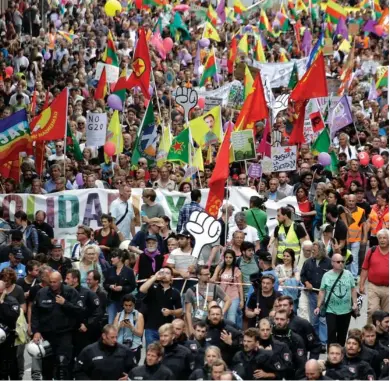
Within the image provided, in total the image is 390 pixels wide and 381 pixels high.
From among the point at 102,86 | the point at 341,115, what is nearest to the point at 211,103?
the point at 341,115

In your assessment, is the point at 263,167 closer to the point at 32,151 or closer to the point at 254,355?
the point at 32,151

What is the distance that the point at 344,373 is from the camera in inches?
654

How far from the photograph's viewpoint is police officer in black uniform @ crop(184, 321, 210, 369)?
17.0 meters

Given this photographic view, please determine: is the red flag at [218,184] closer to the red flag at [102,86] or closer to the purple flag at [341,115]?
the purple flag at [341,115]

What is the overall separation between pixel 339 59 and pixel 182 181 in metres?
19.0

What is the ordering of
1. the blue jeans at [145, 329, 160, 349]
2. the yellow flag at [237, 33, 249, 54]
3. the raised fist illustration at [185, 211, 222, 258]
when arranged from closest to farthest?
the blue jeans at [145, 329, 160, 349] < the raised fist illustration at [185, 211, 222, 258] < the yellow flag at [237, 33, 249, 54]

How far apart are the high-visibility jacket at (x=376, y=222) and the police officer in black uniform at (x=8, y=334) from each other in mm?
6872

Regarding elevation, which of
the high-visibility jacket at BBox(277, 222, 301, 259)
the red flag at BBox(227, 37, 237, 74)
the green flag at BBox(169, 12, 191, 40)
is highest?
the green flag at BBox(169, 12, 191, 40)

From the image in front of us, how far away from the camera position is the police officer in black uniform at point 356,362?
16.8 metres

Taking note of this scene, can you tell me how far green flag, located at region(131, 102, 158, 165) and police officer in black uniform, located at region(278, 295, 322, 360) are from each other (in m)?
8.70

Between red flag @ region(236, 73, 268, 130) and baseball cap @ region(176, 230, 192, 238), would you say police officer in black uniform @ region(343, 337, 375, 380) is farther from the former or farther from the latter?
red flag @ region(236, 73, 268, 130)

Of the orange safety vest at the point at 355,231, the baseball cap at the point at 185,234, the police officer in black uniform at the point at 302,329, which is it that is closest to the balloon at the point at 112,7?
the orange safety vest at the point at 355,231

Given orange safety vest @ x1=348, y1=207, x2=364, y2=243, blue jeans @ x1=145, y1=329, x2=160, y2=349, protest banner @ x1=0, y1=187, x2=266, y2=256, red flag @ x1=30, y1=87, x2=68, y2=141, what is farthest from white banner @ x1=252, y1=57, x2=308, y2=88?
blue jeans @ x1=145, y1=329, x2=160, y2=349

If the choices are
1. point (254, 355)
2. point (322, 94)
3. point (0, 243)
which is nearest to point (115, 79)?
point (322, 94)
